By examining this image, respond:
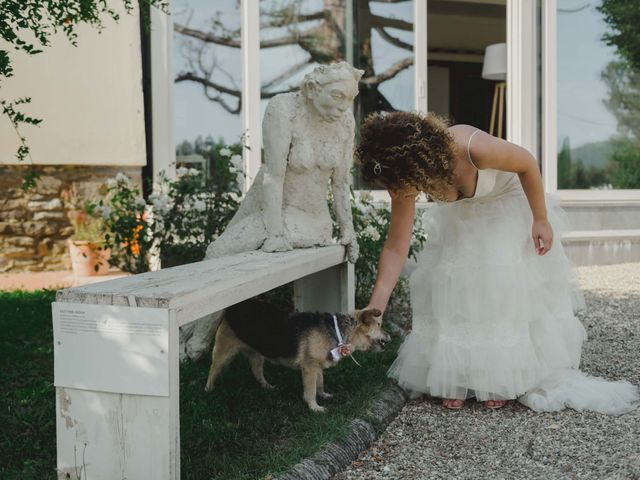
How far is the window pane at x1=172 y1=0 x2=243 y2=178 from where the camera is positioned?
7.42 m

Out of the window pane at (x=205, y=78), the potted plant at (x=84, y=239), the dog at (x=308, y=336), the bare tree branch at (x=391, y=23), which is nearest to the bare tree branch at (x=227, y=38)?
the window pane at (x=205, y=78)

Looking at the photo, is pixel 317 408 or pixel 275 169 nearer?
pixel 317 408

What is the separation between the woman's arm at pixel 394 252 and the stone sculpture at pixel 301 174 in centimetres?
49

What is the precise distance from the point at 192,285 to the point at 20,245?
532 cm

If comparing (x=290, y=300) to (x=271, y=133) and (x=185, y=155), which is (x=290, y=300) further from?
(x=185, y=155)

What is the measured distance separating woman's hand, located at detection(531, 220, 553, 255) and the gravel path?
0.77 meters

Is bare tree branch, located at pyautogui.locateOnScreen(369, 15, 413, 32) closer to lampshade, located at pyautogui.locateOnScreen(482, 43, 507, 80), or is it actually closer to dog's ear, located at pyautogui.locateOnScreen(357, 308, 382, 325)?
lampshade, located at pyautogui.locateOnScreen(482, 43, 507, 80)

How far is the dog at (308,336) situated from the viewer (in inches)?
128

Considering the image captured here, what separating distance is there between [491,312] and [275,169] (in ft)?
4.01

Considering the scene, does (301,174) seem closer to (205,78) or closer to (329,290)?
(329,290)

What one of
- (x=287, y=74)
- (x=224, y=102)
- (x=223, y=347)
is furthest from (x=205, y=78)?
(x=223, y=347)

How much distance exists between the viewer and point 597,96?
895cm

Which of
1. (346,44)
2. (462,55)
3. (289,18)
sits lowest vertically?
(346,44)

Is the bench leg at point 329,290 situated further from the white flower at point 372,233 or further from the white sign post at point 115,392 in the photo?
the white sign post at point 115,392
